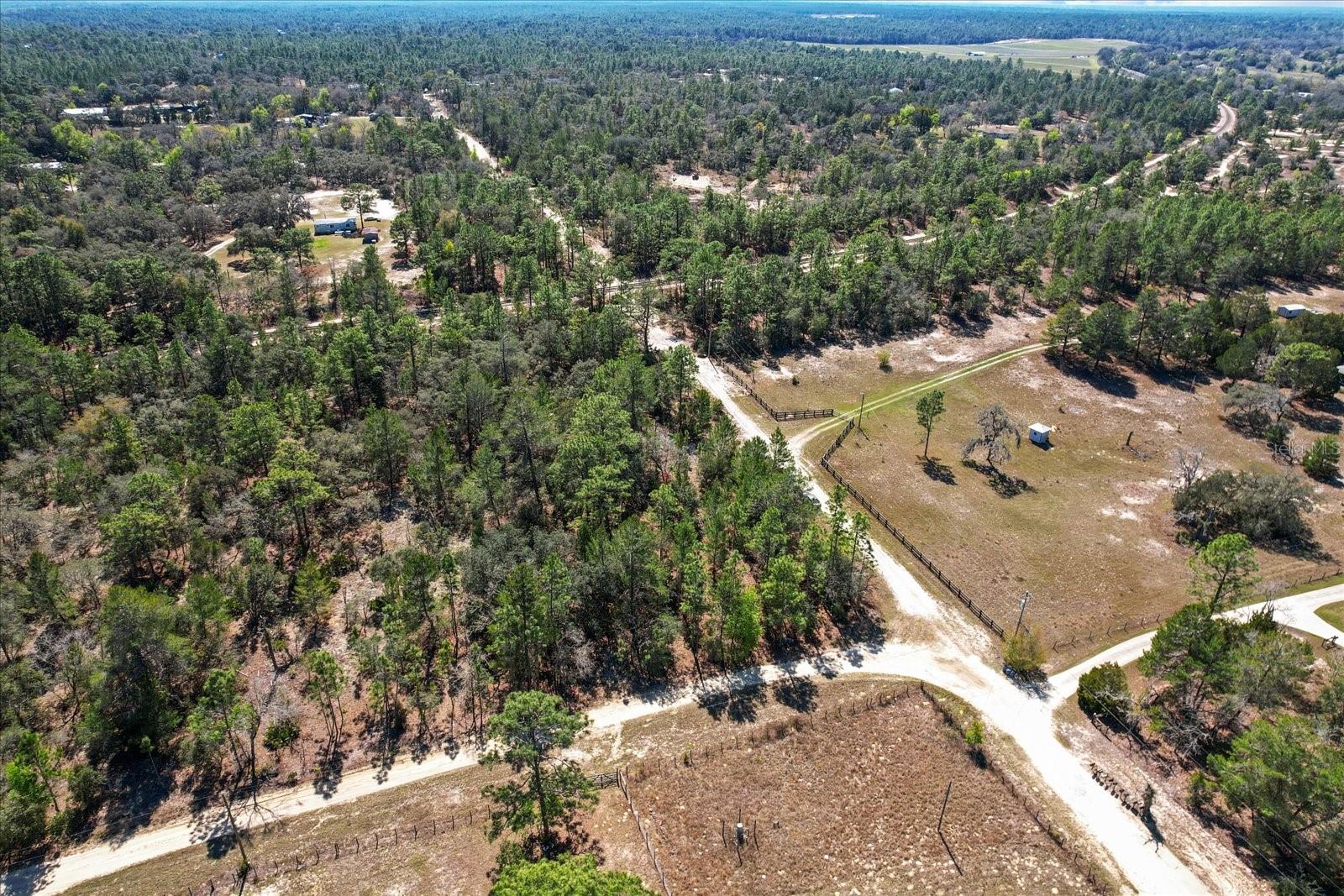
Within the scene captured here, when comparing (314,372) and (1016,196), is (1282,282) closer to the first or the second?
(1016,196)

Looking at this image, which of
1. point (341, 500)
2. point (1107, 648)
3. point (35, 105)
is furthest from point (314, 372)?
point (35, 105)

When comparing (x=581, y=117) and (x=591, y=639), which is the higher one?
(x=581, y=117)

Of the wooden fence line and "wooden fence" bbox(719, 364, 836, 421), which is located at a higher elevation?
"wooden fence" bbox(719, 364, 836, 421)

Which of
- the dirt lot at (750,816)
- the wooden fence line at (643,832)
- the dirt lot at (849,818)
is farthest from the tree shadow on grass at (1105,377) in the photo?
the wooden fence line at (643,832)

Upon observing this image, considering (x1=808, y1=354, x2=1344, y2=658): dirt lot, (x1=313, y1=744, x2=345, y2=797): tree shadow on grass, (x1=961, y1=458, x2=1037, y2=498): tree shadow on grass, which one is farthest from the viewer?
(x1=961, y1=458, x2=1037, y2=498): tree shadow on grass

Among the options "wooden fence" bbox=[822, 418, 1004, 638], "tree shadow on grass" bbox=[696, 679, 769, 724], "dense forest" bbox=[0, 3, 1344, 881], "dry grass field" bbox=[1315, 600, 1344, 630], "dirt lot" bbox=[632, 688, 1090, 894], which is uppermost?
"dense forest" bbox=[0, 3, 1344, 881]

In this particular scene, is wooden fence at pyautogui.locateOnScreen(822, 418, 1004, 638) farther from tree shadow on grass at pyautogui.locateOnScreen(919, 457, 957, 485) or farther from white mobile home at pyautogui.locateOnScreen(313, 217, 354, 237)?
white mobile home at pyautogui.locateOnScreen(313, 217, 354, 237)

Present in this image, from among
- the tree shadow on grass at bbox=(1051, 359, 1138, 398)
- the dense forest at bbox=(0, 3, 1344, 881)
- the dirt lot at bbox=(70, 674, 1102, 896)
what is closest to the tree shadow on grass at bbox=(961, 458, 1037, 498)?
the dense forest at bbox=(0, 3, 1344, 881)
